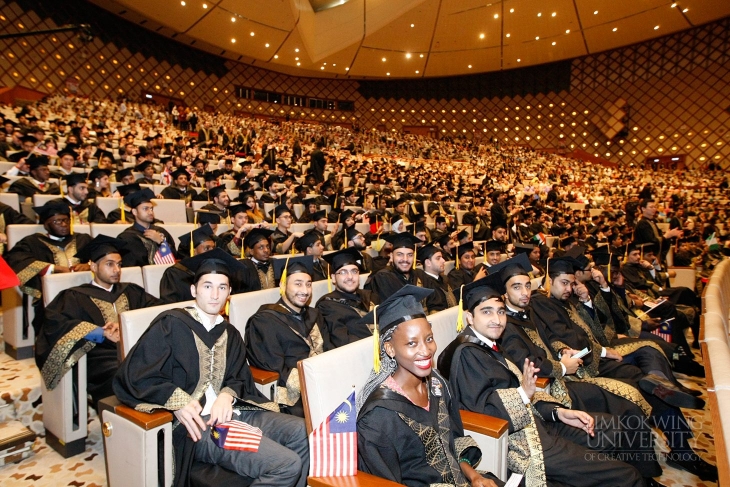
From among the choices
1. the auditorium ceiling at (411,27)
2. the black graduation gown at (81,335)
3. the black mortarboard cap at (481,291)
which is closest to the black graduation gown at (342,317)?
the black mortarboard cap at (481,291)

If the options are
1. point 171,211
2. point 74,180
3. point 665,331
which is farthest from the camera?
point 171,211

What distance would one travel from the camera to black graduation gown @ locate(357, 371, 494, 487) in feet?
5.69

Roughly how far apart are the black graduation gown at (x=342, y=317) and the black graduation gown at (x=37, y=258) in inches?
72.3

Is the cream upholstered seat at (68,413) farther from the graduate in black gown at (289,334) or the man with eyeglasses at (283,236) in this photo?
the man with eyeglasses at (283,236)

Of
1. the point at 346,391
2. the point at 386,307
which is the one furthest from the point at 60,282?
the point at 386,307

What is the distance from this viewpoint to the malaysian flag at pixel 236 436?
204 cm

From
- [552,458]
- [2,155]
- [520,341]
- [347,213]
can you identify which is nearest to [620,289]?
[520,341]

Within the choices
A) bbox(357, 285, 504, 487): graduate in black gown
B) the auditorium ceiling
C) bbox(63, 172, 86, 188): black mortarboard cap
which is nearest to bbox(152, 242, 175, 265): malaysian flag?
bbox(63, 172, 86, 188): black mortarboard cap

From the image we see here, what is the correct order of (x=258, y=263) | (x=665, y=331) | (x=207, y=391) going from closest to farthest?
(x=207, y=391)
(x=258, y=263)
(x=665, y=331)

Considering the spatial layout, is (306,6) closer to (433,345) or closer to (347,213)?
(347,213)

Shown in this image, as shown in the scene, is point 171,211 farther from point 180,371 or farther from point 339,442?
point 339,442

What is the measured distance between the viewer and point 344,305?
3.68 m

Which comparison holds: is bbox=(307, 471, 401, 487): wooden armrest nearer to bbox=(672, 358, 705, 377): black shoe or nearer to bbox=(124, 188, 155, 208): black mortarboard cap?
bbox=(124, 188, 155, 208): black mortarboard cap

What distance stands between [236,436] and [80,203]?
4514 mm
